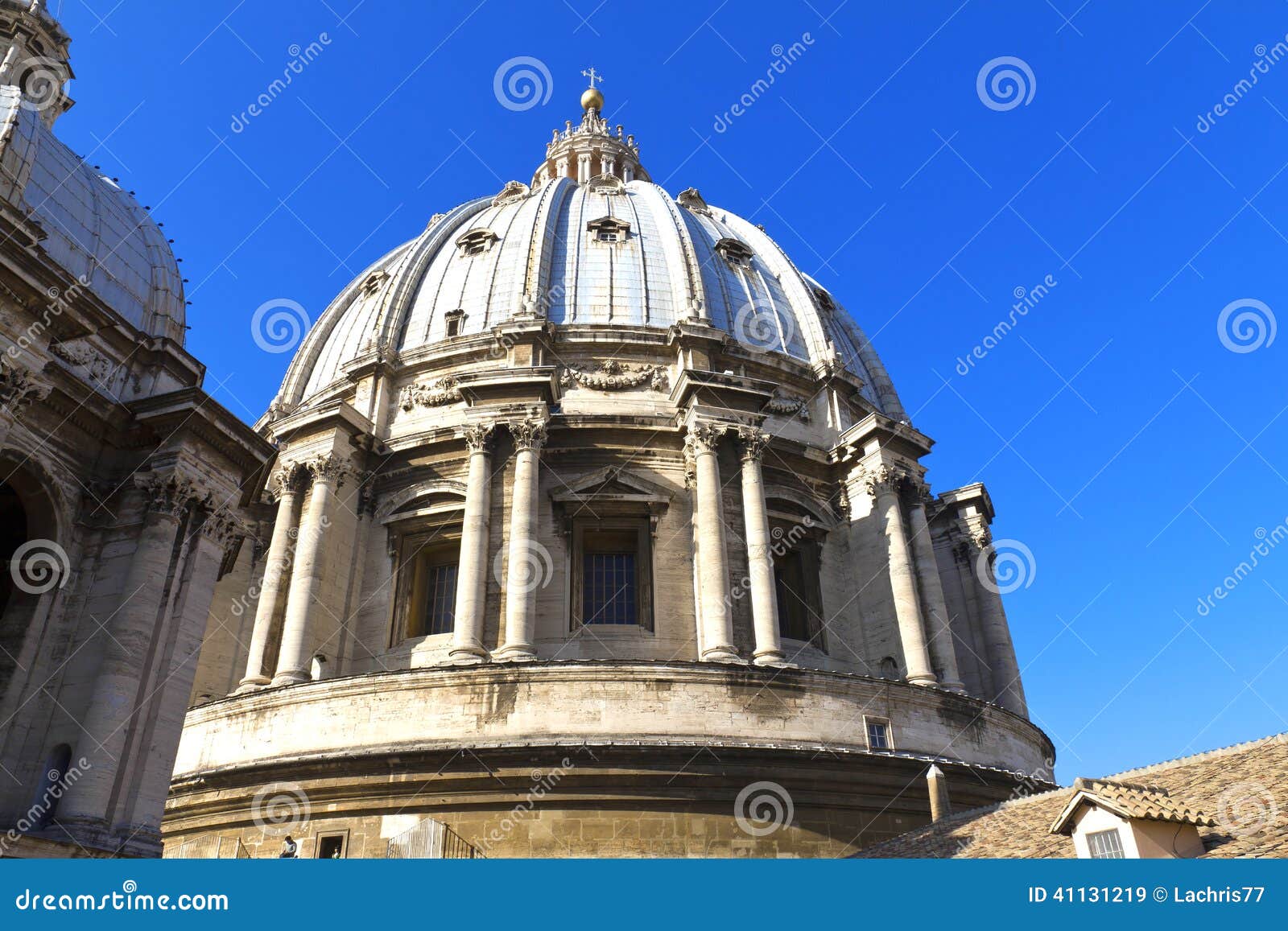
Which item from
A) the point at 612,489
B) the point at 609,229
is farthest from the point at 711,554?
the point at 609,229

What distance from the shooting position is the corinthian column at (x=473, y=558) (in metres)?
23.0

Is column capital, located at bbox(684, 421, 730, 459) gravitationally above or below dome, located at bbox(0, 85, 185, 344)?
above

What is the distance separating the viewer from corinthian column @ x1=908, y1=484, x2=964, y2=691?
90.3 ft

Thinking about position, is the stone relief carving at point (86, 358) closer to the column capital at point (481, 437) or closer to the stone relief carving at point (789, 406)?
the column capital at point (481, 437)

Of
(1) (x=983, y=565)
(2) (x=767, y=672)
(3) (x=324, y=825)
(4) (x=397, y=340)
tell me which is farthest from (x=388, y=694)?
(1) (x=983, y=565)

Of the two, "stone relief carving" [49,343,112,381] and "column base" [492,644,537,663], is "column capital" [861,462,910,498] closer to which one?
"column base" [492,644,537,663]

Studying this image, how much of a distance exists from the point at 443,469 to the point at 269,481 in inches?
243

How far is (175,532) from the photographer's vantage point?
15461 millimetres
